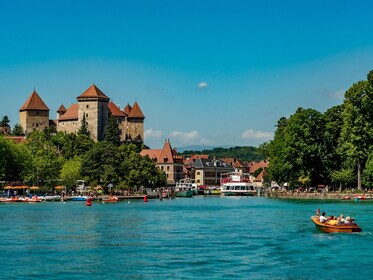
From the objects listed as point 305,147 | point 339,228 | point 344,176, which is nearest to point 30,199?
point 305,147

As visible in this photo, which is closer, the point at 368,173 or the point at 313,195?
the point at 368,173

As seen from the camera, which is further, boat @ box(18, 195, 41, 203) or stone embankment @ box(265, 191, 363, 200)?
boat @ box(18, 195, 41, 203)

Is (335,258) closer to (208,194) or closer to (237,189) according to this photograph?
(237,189)

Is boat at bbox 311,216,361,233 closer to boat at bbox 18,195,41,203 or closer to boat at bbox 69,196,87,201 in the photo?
boat at bbox 18,195,41,203

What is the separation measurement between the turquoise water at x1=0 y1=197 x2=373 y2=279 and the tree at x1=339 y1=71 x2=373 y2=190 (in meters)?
37.3

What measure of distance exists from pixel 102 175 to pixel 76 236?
82.9 m

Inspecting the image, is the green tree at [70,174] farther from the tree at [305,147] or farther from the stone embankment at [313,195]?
the tree at [305,147]

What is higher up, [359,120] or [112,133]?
[112,133]

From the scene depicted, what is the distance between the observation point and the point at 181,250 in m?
44.8

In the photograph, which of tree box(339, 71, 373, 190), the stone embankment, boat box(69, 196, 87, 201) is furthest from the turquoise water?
boat box(69, 196, 87, 201)

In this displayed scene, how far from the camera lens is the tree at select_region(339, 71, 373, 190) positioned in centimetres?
10306

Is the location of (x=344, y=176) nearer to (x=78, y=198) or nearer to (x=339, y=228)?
(x=78, y=198)

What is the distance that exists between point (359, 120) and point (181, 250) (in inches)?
2502

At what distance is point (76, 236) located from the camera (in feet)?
175
